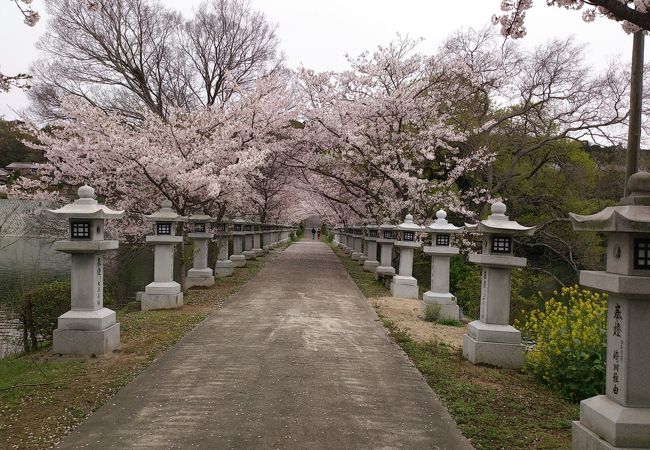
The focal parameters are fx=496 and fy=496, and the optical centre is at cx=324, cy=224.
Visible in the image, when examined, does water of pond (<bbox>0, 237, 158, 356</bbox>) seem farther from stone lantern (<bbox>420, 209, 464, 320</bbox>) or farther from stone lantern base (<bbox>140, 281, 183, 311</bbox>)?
stone lantern (<bbox>420, 209, 464, 320</bbox>)

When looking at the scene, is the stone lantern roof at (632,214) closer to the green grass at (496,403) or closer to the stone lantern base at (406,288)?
the green grass at (496,403)

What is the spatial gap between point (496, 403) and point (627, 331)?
2.21 meters

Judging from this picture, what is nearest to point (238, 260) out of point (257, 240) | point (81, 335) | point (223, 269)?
point (223, 269)

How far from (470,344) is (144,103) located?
19.8m

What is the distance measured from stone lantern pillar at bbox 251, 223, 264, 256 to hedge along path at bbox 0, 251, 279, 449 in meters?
15.7

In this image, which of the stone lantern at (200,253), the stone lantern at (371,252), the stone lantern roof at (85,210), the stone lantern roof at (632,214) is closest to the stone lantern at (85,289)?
the stone lantern roof at (85,210)

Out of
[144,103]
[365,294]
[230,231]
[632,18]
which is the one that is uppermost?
[144,103]

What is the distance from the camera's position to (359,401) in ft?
18.9

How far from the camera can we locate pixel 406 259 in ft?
48.6

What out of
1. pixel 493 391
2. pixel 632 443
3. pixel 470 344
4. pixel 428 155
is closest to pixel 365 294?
pixel 428 155

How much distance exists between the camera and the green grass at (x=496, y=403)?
16.2 feet

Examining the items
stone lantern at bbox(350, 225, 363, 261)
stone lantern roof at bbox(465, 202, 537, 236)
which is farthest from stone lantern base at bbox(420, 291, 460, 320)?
stone lantern at bbox(350, 225, 363, 261)

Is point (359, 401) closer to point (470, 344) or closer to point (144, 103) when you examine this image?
point (470, 344)

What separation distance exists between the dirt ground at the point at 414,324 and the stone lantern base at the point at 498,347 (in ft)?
4.22
